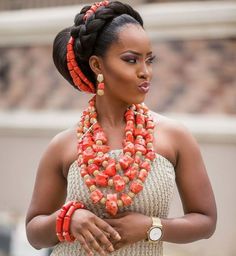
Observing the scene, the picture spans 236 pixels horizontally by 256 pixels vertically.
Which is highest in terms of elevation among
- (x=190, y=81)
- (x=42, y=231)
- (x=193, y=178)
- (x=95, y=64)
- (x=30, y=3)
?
(x=30, y=3)

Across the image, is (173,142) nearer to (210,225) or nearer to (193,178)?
(193,178)

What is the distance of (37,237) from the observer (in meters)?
2.68

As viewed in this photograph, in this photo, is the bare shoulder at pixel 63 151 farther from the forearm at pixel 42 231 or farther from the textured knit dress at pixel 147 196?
the forearm at pixel 42 231

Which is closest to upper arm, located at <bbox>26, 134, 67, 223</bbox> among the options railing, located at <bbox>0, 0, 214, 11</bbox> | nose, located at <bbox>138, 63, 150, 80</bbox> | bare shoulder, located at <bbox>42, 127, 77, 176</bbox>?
bare shoulder, located at <bbox>42, 127, 77, 176</bbox>

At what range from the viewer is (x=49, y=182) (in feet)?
8.88

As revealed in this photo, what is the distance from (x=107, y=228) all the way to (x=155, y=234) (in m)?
0.18

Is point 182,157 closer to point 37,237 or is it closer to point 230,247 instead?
point 37,237

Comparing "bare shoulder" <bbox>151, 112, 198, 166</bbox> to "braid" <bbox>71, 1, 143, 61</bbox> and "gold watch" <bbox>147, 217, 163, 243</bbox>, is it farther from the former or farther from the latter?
"braid" <bbox>71, 1, 143, 61</bbox>

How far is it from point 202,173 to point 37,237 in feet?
2.22

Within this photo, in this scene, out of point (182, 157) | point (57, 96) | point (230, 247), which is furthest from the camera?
point (57, 96)

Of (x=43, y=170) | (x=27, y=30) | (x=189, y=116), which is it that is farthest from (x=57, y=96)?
(x=43, y=170)

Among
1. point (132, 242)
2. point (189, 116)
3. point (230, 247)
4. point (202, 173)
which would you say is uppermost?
point (189, 116)

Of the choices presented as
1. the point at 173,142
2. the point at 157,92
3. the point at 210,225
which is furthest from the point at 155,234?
the point at 157,92

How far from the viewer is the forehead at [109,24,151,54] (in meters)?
2.51
